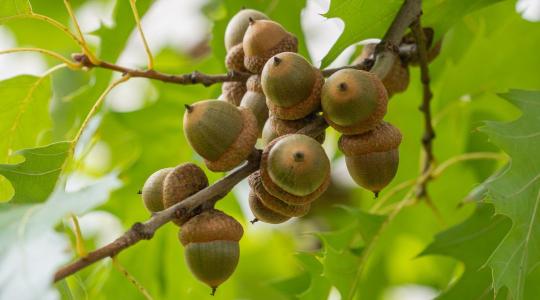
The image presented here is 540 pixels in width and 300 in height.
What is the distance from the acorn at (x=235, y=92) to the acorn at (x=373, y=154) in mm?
355

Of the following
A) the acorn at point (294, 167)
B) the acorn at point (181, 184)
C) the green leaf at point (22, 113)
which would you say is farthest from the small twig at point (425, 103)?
the green leaf at point (22, 113)

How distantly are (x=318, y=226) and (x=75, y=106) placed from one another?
5.16 ft

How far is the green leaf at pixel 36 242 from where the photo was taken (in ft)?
4.54

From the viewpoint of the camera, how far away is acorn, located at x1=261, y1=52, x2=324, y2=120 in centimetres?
188

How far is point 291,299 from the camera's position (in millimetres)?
2793

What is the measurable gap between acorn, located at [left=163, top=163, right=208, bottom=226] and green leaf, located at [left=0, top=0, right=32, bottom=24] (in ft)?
2.45

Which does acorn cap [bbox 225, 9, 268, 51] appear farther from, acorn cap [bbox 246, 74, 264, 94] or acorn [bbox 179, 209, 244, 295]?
acorn [bbox 179, 209, 244, 295]

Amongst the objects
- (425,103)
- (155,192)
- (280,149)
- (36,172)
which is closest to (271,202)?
(280,149)

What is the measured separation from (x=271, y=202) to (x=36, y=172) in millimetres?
587

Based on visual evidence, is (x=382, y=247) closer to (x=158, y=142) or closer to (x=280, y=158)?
(x=158, y=142)

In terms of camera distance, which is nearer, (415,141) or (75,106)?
(75,106)

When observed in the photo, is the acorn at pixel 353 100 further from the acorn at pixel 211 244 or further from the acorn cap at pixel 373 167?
the acorn at pixel 211 244

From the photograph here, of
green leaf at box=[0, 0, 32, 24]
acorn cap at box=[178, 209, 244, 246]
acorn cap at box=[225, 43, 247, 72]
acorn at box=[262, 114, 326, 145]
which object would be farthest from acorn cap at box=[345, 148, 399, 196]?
green leaf at box=[0, 0, 32, 24]

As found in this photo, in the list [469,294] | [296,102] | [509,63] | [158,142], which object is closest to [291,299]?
[469,294]
